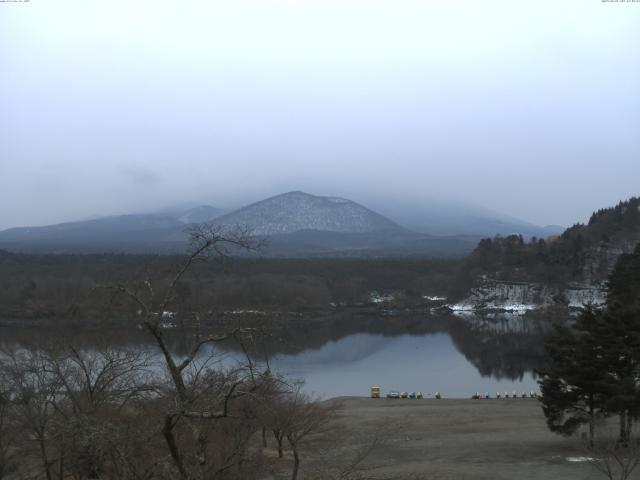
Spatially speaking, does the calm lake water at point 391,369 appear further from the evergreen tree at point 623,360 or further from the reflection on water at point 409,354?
the evergreen tree at point 623,360

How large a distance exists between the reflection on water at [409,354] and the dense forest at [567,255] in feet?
50.1

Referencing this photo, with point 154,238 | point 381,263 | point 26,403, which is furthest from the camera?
point 154,238

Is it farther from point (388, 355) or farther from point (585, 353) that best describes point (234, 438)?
point (388, 355)

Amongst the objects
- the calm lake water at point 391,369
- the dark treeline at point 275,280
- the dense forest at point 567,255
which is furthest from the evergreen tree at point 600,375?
the dense forest at point 567,255

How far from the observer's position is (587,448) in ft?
39.2

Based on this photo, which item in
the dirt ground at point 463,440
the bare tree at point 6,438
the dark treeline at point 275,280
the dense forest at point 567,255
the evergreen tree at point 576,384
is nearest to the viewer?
the bare tree at point 6,438

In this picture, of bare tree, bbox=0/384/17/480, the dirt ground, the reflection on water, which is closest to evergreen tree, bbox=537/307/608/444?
the dirt ground

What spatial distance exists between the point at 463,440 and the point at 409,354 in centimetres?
2453

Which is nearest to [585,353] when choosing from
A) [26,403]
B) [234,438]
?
[234,438]

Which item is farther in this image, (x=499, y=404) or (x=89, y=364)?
(x=499, y=404)

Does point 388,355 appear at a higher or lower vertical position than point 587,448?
lower

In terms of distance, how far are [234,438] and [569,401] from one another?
8702 mm

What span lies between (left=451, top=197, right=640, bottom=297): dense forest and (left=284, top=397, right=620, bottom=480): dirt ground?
183ft

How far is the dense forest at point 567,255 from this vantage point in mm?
76750
